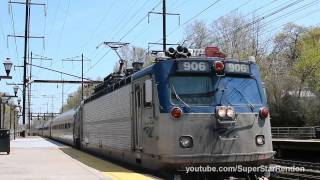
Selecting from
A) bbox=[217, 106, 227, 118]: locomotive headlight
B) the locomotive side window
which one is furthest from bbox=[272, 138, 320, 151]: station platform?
the locomotive side window

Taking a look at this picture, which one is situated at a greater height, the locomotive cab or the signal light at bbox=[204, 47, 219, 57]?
the signal light at bbox=[204, 47, 219, 57]

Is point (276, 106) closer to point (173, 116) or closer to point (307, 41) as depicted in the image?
point (307, 41)

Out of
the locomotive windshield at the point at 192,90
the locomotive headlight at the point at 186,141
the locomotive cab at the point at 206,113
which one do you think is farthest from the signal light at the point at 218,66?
the locomotive headlight at the point at 186,141

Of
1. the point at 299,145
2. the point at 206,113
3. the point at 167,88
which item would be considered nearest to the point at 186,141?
the point at 206,113

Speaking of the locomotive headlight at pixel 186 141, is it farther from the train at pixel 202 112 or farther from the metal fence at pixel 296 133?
the metal fence at pixel 296 133

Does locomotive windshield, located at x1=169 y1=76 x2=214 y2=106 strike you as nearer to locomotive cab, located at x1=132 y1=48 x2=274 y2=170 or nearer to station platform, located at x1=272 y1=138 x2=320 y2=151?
locomotive cab, located at x1=132 y1=48 x2=274 y2=170

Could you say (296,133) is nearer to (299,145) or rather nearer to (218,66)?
(299,145)

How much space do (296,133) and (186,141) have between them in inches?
1267

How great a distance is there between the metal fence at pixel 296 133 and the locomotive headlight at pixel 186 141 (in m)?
28.0

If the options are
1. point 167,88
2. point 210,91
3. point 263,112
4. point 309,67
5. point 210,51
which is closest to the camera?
point 167,88

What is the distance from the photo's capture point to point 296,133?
4178 cm

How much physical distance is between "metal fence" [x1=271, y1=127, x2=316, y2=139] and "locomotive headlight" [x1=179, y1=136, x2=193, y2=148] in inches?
1101

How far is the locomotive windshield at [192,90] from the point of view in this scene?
11461 mm

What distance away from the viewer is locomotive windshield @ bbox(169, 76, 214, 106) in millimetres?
11461
